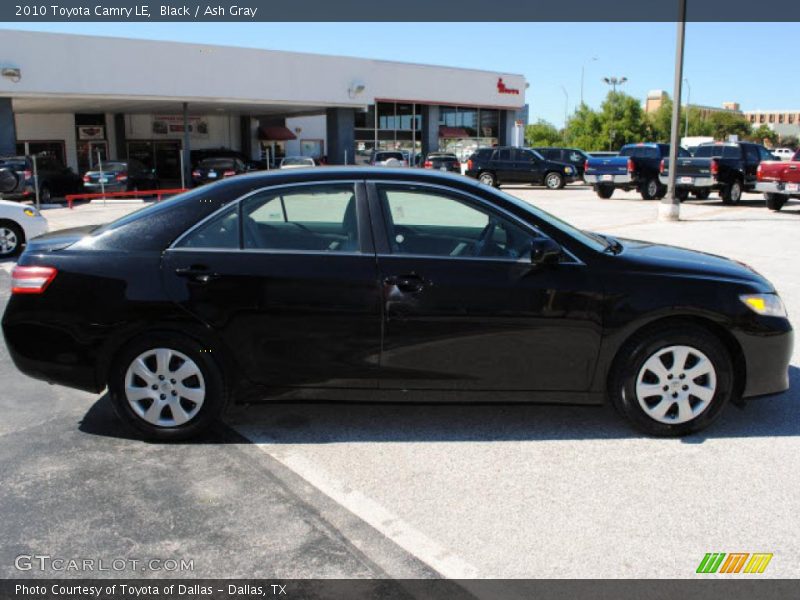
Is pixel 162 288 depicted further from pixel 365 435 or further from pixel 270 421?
pixel 365 435

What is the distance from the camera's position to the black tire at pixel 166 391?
4418 mm

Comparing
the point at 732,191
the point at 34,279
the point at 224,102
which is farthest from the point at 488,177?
the point at 34,279

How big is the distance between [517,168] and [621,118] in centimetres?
6301

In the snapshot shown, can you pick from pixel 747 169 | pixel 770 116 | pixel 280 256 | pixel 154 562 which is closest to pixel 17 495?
pixel 154 562

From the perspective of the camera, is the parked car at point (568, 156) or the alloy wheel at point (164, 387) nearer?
the alloy wheel at point (164, 387)

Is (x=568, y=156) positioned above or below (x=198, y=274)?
above

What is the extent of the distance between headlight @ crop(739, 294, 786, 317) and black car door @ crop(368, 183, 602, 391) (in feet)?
3.05

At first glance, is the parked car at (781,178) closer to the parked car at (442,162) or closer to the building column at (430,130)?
the parked car at (442,162)

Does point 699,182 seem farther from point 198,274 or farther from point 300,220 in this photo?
point 198,274

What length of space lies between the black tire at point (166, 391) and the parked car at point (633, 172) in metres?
22.4

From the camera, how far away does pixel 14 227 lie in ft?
39.0

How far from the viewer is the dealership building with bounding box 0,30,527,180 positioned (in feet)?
90.3

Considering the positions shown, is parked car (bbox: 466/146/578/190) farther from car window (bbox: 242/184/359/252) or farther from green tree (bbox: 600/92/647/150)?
green tree (bbox: 600/92/647/150)

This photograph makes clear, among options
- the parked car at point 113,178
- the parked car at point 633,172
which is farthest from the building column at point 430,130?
the parked car at point 113,178
